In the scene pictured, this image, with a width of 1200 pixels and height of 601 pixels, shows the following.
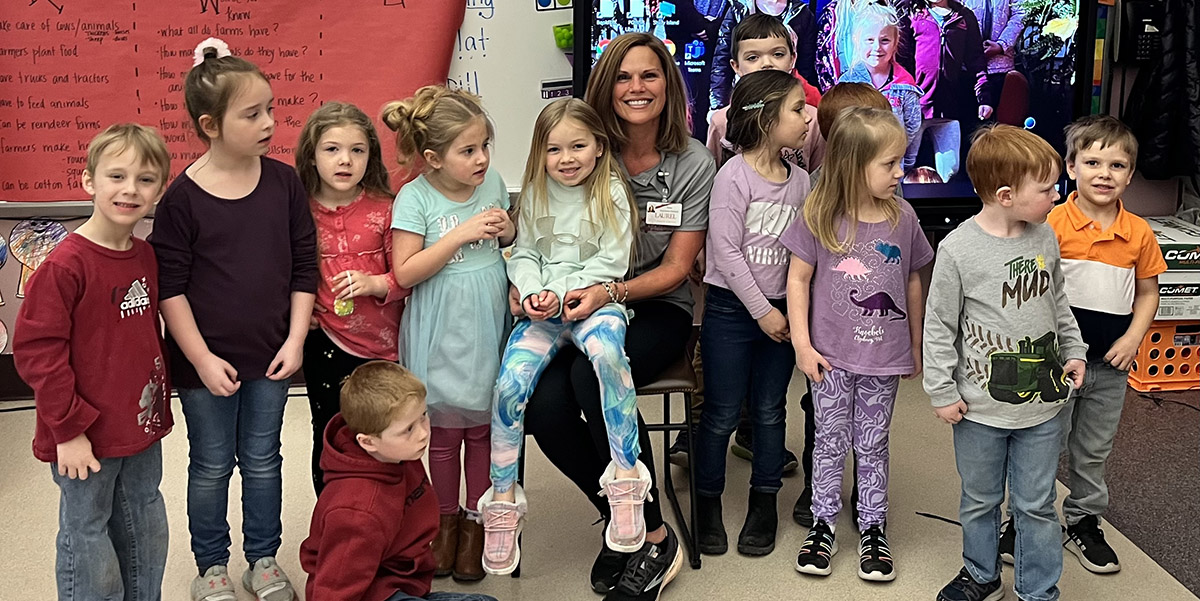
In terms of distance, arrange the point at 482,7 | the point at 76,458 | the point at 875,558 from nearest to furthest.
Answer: the point at 76,458 < the point at 875,558 < the point at 482,7

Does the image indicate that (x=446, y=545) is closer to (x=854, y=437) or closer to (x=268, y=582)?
(x=268, y=582)

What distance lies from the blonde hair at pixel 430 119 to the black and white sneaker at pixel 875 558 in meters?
1.26

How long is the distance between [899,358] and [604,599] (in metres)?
0.83

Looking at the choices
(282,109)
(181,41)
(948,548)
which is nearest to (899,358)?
(948,548)

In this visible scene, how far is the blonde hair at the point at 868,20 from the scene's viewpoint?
11.1 ft

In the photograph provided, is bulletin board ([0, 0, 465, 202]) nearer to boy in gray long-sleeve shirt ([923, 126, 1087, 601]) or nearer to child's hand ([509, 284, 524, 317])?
child's hand ([509, 284, 524, 317])

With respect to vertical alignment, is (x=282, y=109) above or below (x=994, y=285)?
above

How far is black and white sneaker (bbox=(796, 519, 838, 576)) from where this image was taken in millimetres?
2396

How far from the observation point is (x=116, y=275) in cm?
189

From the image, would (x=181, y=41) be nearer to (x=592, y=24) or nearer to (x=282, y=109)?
(x=282, y=109)

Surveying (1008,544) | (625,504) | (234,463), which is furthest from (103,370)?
(1008,544)

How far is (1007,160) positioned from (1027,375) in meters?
0.42

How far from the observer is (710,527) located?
255cm

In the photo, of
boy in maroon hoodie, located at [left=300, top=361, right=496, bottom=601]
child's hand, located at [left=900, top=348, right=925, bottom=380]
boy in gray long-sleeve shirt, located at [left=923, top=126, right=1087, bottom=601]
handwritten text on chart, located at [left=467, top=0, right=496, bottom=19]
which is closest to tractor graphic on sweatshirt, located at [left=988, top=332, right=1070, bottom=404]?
boy in gray long-sleeve shirt, located at [left=923, top=126, right=1087, bottom=601]
